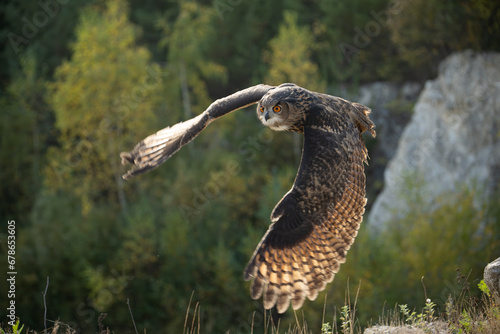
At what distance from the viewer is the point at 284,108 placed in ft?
15.5

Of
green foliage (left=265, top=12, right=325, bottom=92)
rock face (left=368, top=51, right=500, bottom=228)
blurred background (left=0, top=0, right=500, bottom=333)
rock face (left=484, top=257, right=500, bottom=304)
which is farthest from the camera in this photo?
green foliage (left=265, top=12, right=325, bottom=92)

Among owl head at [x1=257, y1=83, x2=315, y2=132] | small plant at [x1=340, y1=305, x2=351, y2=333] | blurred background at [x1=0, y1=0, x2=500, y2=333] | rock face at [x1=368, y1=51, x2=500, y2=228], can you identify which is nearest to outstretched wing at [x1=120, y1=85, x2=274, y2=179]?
owl head at [x1=257, y1=83, x2=315, y2=132]

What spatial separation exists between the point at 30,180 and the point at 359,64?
506 inches

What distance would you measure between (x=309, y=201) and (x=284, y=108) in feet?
2.40

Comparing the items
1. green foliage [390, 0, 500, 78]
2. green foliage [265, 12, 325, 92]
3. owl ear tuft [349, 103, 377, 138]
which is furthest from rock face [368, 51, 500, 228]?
owl ear tuft [349, 103, 377, 138]

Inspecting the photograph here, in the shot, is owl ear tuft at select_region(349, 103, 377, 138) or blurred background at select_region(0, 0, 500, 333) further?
blurred background at select_region(0, 0, 500, 333)

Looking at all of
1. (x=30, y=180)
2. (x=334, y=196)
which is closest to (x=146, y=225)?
(x=30, y=180)

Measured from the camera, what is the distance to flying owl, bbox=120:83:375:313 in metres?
4.60

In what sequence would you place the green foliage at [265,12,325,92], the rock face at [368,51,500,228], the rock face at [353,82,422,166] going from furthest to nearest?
the rock face at [353,82,422,166]
the green foliage at [265,12,325,92]
the rock face at [368,51,500,228]

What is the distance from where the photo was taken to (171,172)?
883 inches

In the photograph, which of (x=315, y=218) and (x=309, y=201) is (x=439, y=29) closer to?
(x=315, y=218)

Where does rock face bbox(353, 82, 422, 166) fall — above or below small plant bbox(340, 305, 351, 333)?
above

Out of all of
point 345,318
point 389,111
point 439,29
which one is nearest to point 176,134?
point 345,318

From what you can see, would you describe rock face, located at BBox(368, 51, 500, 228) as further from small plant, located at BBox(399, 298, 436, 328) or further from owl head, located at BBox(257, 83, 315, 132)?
owl head, located at BBox(257, 83, 315, 132)
